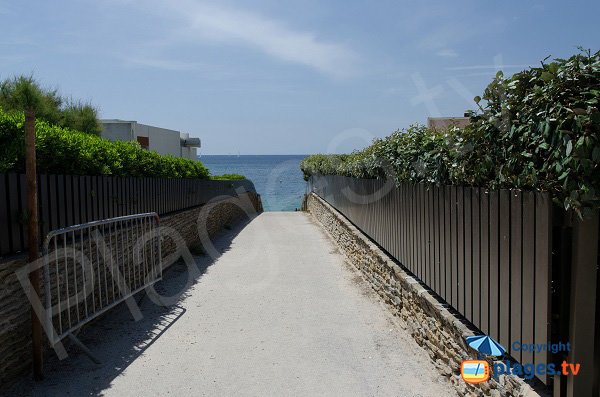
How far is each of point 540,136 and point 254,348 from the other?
153 inches

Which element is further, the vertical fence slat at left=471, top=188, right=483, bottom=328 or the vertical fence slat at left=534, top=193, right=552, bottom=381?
the vertical fence slat at left=471, top=188, right=483, bottom=328

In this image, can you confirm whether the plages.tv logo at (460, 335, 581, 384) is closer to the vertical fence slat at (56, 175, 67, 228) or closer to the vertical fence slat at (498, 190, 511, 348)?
the vertical fence slat at (498, 190, 511, 348)

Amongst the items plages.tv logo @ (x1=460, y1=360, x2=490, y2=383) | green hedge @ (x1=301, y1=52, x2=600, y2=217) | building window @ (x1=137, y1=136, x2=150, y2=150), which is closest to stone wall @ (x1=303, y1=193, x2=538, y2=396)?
plages.tv logo @ (x1=460, y1=360, x2=490, y2=383)

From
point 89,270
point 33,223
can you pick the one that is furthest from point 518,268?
point 89,270

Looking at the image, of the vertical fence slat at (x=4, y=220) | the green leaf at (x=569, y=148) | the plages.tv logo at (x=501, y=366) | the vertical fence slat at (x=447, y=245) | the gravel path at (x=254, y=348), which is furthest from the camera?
the vertical fence slat at (x=447, y=245)

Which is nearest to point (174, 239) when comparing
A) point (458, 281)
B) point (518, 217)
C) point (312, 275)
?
point (312, 275)

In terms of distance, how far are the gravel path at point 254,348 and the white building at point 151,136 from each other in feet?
56.9

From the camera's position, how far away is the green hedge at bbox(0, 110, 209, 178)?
4918mm

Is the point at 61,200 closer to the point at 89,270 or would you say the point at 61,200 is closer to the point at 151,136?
the point at 89,270

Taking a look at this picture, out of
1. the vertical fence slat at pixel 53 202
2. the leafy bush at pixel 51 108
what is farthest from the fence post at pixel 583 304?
the leafy bush at pixel 51 108

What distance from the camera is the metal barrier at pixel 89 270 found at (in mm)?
5066

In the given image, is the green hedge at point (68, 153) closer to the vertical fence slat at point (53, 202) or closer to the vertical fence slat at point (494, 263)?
the vertical fence slat at point (53, 202)

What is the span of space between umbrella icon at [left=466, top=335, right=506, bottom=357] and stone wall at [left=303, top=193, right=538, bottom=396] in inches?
4.0

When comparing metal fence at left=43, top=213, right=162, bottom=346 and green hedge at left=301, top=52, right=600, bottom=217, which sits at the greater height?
green hedge at left=301, top=52, right=600, bottom=217
